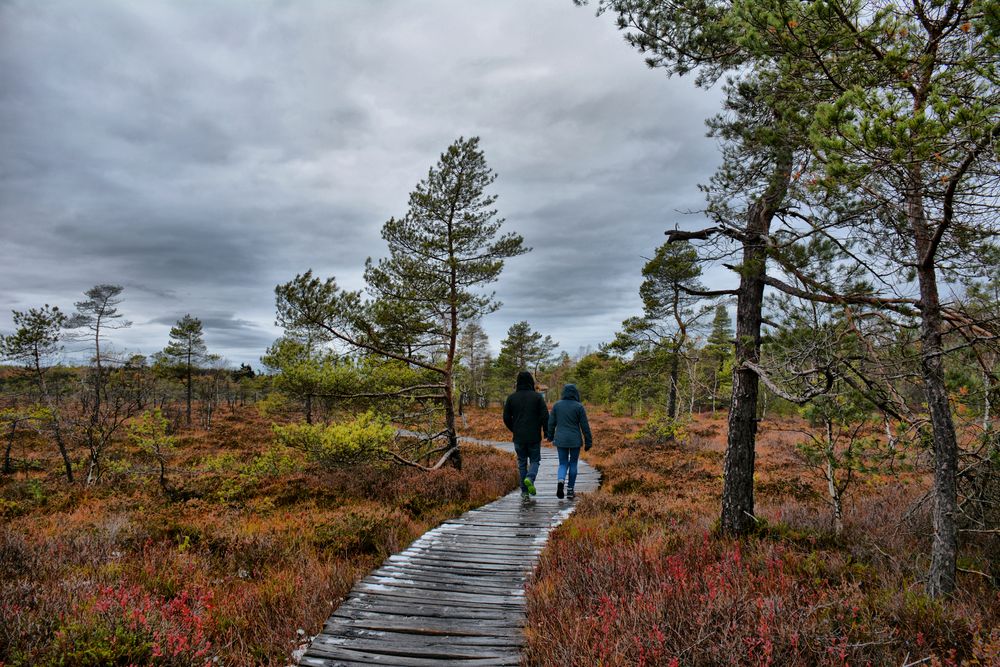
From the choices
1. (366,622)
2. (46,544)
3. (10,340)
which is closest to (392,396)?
(46,544)

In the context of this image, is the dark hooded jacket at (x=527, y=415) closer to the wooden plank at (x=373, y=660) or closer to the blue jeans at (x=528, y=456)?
the blue jeans at (x=528, y=456)

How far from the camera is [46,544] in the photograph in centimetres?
585

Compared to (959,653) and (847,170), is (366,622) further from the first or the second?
(847,170)

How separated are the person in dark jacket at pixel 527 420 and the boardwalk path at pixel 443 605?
1.47 meters

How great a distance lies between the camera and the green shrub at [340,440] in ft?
26.1

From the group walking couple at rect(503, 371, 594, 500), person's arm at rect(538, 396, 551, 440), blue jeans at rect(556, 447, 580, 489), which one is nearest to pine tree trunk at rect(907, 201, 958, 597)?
walking couple at rect(503, 371, 594, 500)

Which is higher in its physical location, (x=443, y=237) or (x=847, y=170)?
(x=443, y=237)

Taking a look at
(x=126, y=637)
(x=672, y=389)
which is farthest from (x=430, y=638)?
(x=672, y=389)

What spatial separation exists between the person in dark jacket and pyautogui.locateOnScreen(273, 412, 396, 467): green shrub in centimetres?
251

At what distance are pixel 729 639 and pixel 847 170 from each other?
3.16 meters

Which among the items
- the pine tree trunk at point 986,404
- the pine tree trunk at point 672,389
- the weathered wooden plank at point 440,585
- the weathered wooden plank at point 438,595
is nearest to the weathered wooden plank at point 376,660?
the weathered wooden plank at point 438,595

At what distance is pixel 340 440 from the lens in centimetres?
790

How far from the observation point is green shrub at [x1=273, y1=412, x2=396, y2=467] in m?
7.97

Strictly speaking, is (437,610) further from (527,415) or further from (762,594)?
(527,415)
